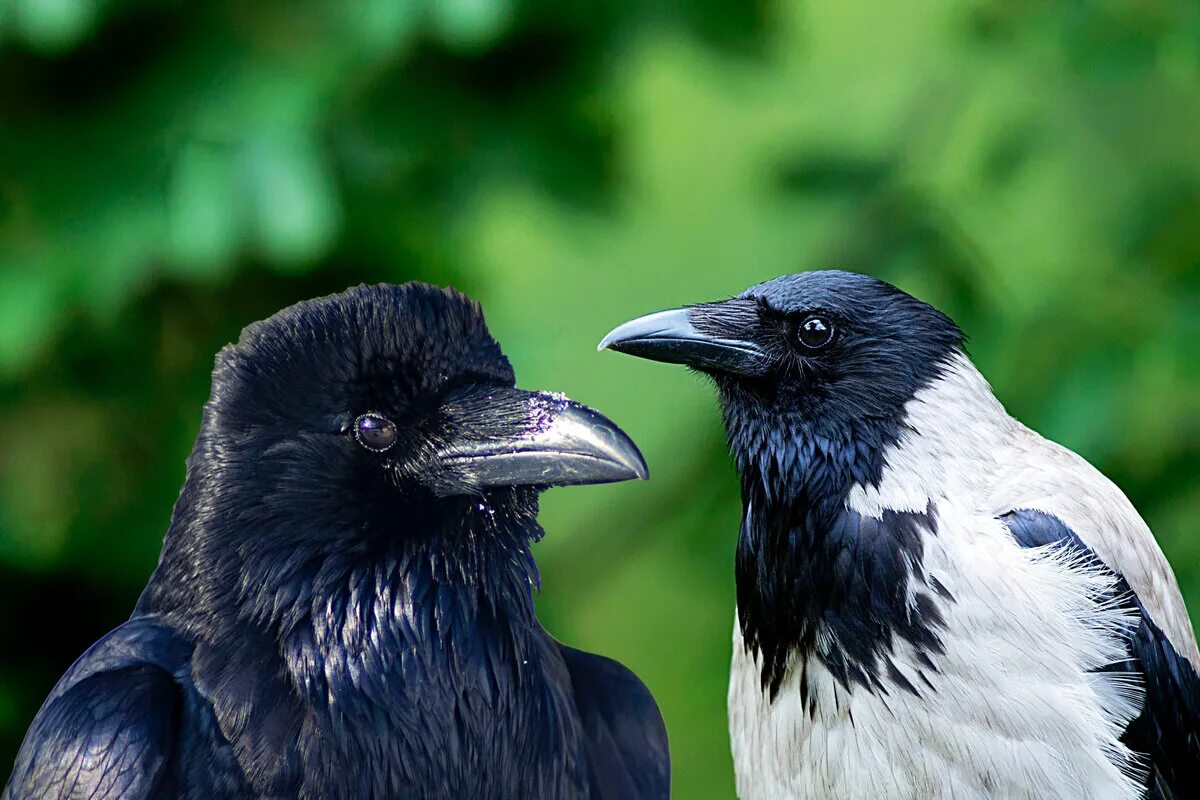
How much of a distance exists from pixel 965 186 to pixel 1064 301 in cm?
42

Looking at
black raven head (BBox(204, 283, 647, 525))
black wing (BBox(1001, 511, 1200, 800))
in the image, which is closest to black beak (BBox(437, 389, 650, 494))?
black raven head (BBox(204, 283, 647, 525))

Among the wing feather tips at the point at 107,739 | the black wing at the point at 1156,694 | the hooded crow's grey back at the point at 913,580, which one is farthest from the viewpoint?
the black wing at the point at 1156,694

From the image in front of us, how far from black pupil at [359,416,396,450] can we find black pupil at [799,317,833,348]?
799 mm

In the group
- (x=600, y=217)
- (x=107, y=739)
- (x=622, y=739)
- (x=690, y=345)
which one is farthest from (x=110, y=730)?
(x=600, y=217)

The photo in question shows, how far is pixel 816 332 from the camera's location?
267cm

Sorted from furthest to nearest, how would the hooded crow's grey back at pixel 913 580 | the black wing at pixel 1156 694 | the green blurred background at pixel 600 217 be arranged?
the green blurred background at pixel 600 217, the black wing at pixel 1156 694, the hooded crow's grey back at pixel 913 580

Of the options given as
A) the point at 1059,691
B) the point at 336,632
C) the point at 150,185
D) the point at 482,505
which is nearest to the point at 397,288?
the point at 482,505

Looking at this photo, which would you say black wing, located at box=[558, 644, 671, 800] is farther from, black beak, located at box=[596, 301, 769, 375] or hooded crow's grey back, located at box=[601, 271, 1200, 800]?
black beak, located at box=[596, 301, 769, 375]

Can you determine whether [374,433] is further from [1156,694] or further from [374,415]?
[1156,694]

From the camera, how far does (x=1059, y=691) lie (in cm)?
253

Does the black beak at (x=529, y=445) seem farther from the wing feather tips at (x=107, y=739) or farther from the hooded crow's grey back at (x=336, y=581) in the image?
the wing feather tips at (x=107, y=739)

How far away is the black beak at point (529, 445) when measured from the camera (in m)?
2.24

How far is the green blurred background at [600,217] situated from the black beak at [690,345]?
718mm

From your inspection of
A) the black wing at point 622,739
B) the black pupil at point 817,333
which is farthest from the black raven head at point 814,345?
the black wing at point 622,739
